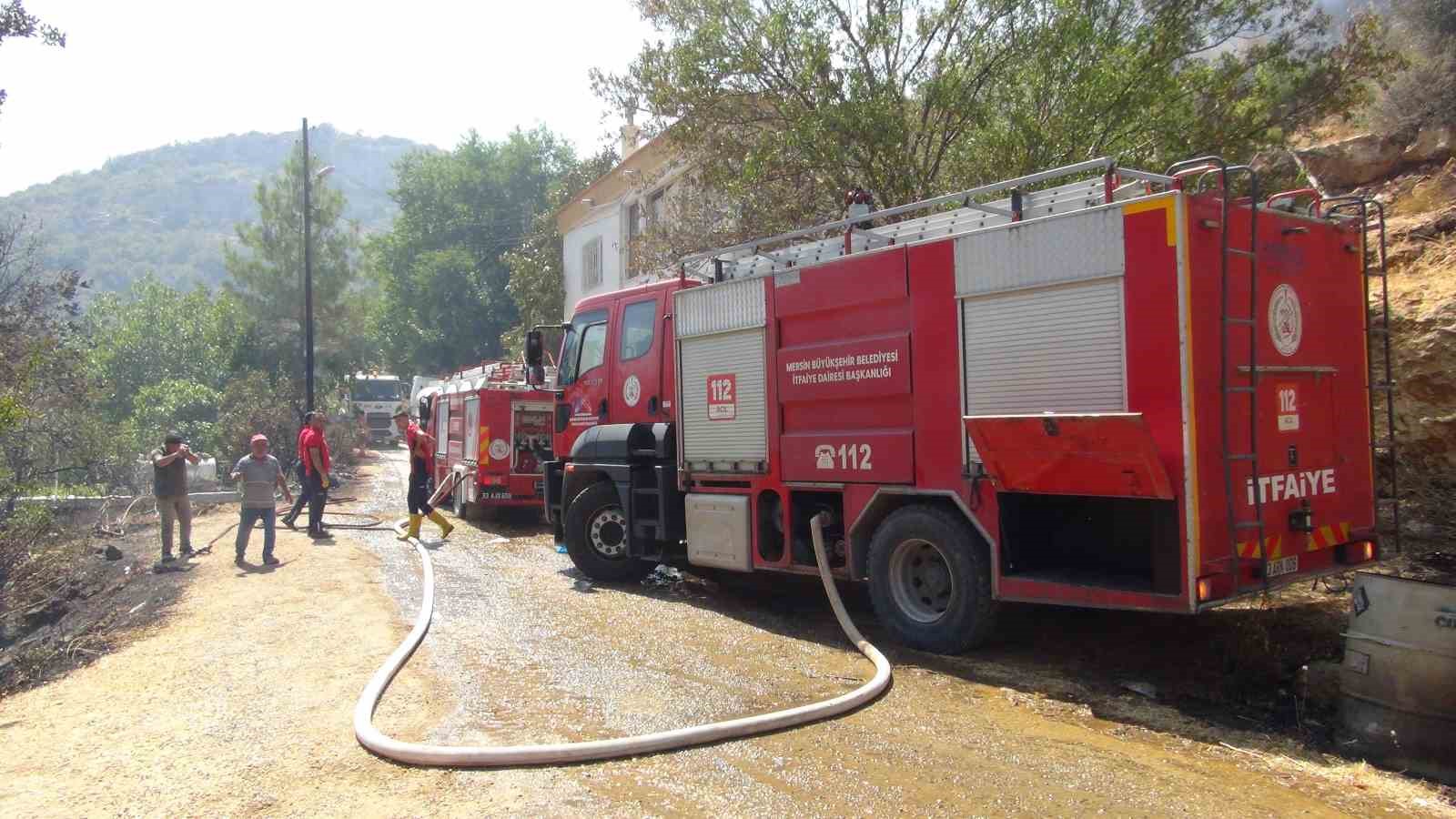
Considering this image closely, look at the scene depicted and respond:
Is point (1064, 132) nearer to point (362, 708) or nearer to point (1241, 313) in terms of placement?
point (1241, 313)

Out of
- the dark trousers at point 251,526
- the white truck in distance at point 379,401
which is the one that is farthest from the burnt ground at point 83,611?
the white truck in distance at point 379,401

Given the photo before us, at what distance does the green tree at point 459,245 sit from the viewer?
44000mm

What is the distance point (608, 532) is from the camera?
9.83 metres

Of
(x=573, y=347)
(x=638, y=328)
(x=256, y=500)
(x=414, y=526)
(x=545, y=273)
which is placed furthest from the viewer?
(x=545, y=273)

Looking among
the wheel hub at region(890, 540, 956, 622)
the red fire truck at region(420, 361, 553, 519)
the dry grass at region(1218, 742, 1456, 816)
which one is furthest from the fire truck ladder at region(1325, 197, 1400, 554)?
the red fire truck at region(420, 361, 553, 519)

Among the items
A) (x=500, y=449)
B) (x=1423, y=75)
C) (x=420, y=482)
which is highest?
(x=1423, y=75)

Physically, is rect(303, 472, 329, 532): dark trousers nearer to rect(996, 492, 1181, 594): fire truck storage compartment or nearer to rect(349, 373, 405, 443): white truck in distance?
rect(996, 492, 1181, 594): fire truck storage compartment

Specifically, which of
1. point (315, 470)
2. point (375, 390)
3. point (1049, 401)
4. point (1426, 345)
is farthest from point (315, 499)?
point (375, 390)

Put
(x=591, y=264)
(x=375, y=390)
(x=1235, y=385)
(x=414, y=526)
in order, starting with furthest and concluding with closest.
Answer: (x=375, y=390), (x=591, y=264), (x=414, y=526), (x=1235, y=385)

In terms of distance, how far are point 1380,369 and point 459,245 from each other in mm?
41801

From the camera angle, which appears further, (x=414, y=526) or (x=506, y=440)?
(x=506, y=440)

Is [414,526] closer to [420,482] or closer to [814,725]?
[420,482]

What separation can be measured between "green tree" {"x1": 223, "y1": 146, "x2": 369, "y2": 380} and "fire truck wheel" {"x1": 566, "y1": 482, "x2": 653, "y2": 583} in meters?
31.7

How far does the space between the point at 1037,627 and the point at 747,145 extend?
22.9 feet
